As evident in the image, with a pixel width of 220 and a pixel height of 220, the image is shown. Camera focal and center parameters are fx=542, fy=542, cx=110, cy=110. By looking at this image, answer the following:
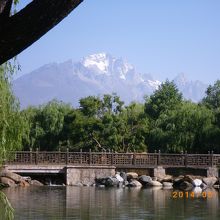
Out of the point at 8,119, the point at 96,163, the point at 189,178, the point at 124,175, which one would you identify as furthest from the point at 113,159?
the point at 8,119

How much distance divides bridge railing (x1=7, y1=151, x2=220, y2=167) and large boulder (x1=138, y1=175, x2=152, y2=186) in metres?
0.71

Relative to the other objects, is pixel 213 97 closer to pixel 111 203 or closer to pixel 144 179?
pixel 144 179

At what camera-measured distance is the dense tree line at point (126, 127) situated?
100ft

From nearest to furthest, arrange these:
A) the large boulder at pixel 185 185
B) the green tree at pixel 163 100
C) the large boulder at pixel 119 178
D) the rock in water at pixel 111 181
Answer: the large boulder at pixel 185 185 → the rock in water at pixel 111 181 → the large boulder at pixel 119 178 → the green tree at pixel 163 100

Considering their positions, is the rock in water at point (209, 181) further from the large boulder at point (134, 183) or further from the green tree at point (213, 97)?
the green tree at point (213, 97)

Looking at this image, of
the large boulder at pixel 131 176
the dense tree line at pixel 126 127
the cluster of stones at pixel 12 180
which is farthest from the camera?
the dense tree line at pixel 126 127

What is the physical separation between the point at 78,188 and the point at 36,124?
9955mm

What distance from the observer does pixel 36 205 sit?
1859 cm

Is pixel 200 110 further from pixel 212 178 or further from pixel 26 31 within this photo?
pixel 26 31

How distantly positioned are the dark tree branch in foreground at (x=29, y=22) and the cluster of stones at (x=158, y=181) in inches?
934

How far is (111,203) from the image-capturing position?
63.9ft

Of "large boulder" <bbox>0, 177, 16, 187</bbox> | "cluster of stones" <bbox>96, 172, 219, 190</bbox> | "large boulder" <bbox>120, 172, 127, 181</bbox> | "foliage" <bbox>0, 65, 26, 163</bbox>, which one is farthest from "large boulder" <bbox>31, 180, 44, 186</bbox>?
"foliage" <bbox>0, 65, 26, 163</bbox>

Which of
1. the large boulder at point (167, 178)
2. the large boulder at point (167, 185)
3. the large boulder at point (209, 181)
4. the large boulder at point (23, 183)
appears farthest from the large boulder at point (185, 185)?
the large boulder at point (23, 183)

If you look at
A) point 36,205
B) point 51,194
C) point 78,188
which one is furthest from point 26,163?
point 36,205
